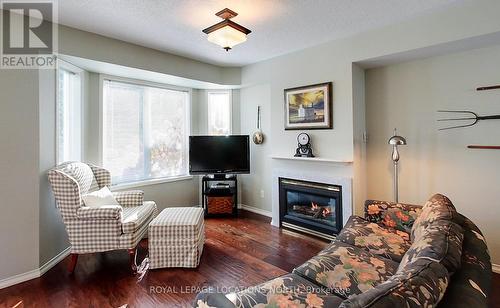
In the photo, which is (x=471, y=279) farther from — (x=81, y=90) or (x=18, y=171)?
(x=81, y=90)

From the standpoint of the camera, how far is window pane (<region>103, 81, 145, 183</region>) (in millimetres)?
3482

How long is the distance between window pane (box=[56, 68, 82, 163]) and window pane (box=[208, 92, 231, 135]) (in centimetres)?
201

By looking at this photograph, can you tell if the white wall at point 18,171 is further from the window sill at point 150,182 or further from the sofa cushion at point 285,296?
the sofa cushion at point 285,296

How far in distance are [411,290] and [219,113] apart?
4.11 metres

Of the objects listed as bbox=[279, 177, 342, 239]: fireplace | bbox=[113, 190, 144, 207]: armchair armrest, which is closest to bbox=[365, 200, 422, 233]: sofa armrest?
bbox=[279, 177, 342, 239]: fireplace

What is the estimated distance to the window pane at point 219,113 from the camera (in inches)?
177

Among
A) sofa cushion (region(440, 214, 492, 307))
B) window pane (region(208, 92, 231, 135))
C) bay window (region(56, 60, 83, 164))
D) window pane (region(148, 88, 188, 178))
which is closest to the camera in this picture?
sofa cushion (region(440, 214, 492, 307))

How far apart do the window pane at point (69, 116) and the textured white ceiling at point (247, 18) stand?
0.72 metres

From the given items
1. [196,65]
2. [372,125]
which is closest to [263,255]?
[372,125]

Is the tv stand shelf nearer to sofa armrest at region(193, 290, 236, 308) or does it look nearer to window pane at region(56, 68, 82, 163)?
window pane at region(56, 68, 82, 163)

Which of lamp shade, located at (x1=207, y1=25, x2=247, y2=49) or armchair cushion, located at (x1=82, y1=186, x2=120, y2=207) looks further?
armchair cushion, located at (x1=82, y1=186, x2=120, y2=207)

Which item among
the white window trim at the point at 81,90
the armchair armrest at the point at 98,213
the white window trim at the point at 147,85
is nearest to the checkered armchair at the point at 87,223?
the armchair armrest at the point at 98,213

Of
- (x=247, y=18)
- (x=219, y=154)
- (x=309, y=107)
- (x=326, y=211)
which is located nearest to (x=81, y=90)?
(x=219, y=154)

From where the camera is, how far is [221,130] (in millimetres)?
4527
